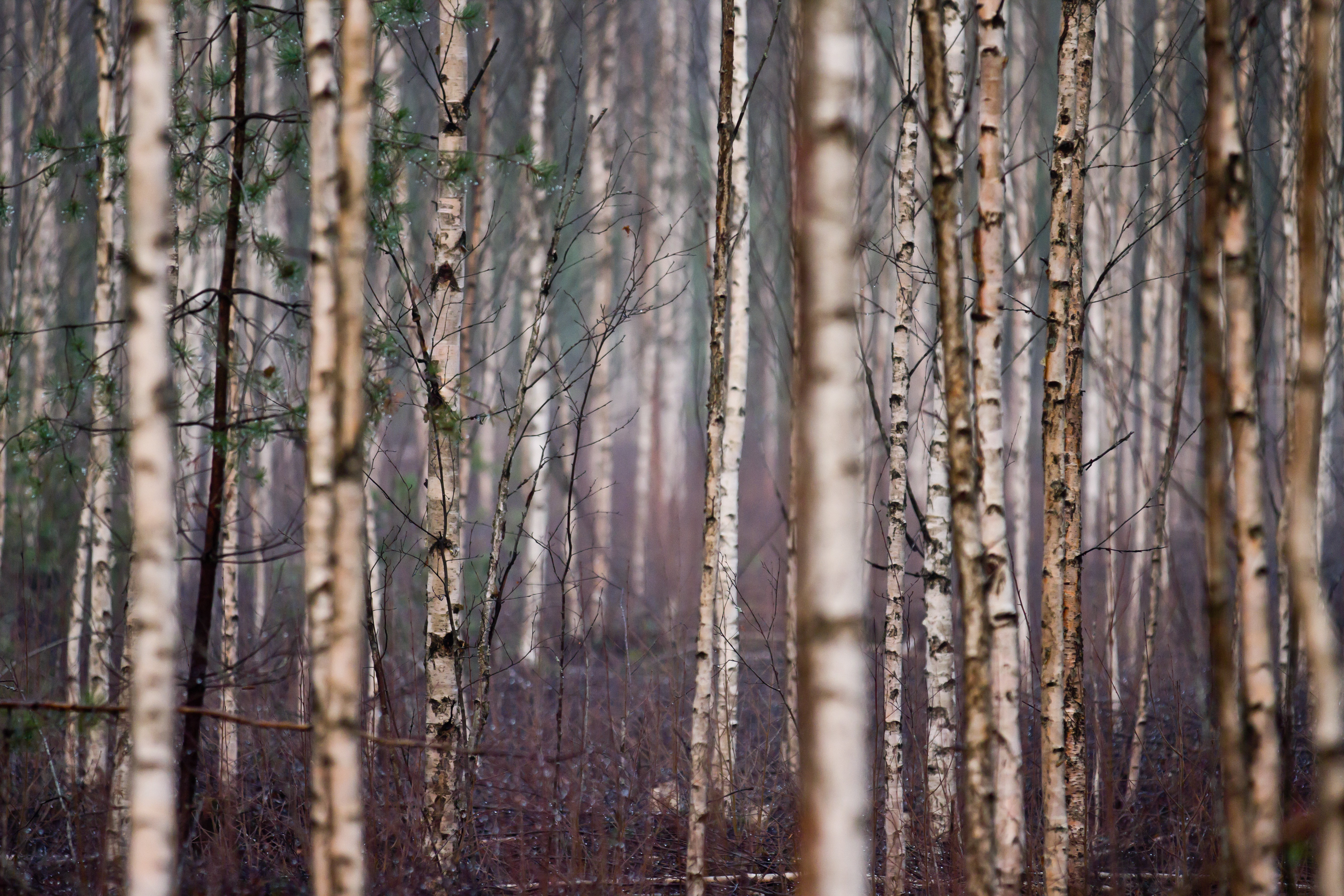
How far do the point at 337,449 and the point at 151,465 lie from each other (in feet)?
1.52

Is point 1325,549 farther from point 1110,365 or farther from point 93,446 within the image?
point 93,446

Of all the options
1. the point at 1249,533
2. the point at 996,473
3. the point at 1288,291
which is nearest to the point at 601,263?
the point at 1288,291

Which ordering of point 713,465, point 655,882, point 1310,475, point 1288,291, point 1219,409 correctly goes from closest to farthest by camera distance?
point 1310,475 < point 1219,409 < point 713,465 < point 655,882 < point 1288,291

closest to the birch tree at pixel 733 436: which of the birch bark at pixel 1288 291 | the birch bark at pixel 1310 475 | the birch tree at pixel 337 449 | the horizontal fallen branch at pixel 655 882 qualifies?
the horizontal fallen branch at pixel 655 882

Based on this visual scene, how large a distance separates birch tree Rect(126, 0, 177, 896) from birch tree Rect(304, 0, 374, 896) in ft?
1.18

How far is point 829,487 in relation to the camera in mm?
1941

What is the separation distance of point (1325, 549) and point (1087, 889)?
1168 cm

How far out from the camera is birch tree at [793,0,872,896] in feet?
6.26

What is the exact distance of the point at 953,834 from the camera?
4141 mm

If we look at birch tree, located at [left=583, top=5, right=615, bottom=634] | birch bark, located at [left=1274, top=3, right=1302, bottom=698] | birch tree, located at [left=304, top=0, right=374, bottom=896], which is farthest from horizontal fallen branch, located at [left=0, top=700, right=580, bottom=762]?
birch tree, located at [left=583, top=5, right=615, bottom=634]

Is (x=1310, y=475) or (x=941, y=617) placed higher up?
(x=1310, y=475)

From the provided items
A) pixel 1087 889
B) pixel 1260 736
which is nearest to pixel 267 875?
pixel 1087 889

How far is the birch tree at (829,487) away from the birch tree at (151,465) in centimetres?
163

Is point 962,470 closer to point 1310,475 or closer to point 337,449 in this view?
point 1310,475
